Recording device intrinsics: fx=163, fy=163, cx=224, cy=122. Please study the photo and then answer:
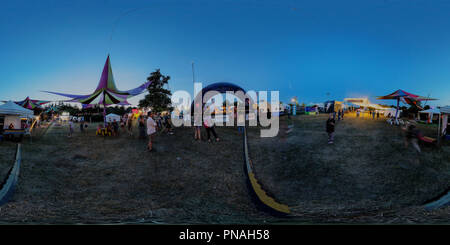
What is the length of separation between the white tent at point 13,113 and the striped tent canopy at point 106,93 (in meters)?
1.73

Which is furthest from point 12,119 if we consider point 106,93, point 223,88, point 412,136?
point 412,136

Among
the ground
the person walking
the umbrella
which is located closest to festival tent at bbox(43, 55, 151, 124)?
the ground

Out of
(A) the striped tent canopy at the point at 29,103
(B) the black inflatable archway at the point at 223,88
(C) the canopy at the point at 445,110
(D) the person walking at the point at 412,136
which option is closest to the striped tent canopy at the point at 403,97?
(D) the person walking at the point at 412,136

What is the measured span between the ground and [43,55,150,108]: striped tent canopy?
3.40 m

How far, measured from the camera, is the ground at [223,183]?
112 inches

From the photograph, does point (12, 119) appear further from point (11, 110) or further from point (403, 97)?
point (403, 97)

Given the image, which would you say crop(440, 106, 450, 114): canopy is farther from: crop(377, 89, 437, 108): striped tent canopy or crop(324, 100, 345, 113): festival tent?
crop(324, 100, 345, 113): festival tent

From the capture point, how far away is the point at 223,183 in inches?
179

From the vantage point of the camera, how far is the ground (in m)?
2.84

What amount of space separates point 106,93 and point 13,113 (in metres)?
4.10

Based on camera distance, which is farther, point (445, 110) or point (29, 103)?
point (29, 103)

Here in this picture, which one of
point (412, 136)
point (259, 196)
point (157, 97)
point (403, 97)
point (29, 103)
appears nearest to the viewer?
point (259, 196)

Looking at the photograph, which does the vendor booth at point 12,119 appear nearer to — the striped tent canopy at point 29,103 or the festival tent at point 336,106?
the striped tent canopy at point 29,103
